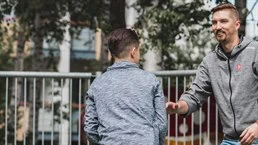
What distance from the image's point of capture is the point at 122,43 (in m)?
4.36

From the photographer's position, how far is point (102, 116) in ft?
14.3

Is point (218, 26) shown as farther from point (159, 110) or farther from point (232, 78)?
point (159, 110)

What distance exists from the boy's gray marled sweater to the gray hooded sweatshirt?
0.54m

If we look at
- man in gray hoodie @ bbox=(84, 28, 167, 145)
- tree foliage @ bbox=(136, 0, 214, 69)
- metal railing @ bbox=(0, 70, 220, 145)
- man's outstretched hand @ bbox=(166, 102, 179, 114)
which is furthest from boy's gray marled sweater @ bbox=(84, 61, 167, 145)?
tree foliage @ bbox=(136, 0, 214, 69)

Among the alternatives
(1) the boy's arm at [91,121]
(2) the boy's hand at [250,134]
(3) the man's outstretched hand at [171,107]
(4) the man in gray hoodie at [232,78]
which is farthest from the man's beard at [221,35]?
(1) the boy's arm at [91,121]

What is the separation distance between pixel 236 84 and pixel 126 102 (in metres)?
0.83

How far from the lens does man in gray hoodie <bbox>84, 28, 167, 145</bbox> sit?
427 centimetres

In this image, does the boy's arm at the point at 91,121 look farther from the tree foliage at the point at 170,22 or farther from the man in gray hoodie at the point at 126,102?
the tree foliage at the point at 170,22

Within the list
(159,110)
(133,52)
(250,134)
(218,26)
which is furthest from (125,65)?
(250,134)

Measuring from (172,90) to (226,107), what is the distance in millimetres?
2181

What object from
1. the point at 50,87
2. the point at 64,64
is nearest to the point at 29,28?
the point at 50,87

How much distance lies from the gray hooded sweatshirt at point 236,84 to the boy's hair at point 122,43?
72 cm

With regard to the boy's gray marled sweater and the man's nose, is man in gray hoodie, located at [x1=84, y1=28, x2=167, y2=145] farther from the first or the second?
the man's nose

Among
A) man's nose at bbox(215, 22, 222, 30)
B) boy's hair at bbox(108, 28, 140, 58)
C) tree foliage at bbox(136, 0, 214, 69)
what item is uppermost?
tree foliage at bbox(136, 0, 214, 69)
